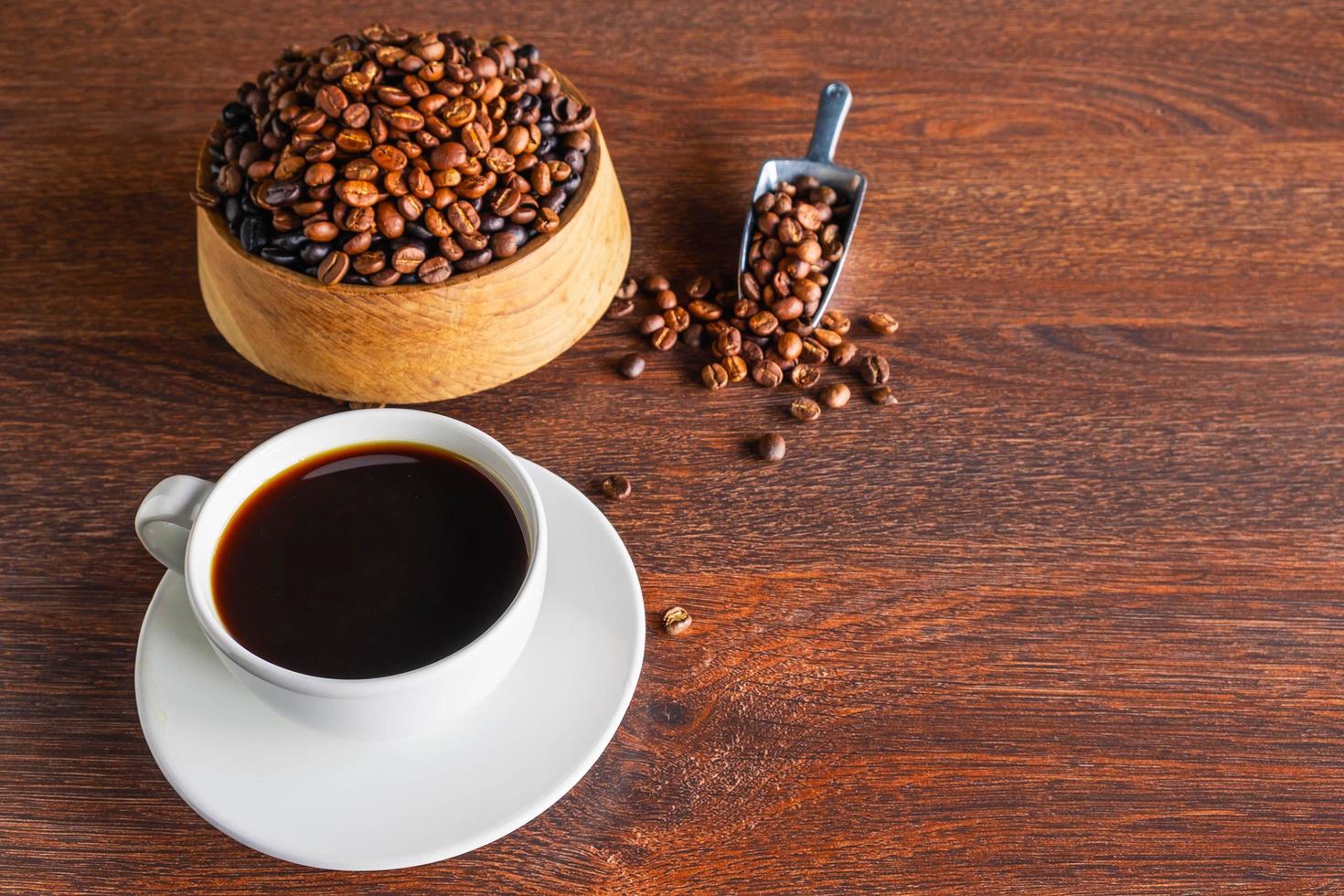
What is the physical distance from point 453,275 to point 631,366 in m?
0.20

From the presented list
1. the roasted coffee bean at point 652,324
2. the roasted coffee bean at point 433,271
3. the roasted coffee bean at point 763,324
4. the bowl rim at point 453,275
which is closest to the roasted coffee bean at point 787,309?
the roasted coffee bean at point 763,324

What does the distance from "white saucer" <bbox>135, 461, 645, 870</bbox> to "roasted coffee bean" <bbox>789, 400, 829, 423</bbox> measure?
30cm

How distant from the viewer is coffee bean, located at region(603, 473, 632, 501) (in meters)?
0.93

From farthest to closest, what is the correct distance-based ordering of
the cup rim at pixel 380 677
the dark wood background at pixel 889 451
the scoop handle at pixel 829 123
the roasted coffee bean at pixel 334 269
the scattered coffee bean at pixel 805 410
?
the scoop handle at pixel 829 123
the scattered coffee bean at pixel 805 410
the roasted coffee bean at pixel 334 269
the dark wood background at pixel 889 451
the cup rim at pixel 380 677

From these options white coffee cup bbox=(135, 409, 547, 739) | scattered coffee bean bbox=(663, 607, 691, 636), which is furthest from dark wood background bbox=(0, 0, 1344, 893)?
white coffee cup bbox=(135, 409, 547, 739)

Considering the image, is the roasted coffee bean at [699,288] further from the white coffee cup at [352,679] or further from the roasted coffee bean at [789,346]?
the white coffee cup at [352,679]

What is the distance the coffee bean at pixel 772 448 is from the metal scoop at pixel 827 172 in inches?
6.0

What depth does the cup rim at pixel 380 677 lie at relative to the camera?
63 cm

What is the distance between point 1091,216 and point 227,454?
2.95 feet

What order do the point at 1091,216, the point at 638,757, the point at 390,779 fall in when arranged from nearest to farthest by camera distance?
1. the point at 390,779
2. the point at 638,757
3. the point at 1091,216

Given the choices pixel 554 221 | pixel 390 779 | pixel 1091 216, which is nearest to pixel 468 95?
pixel 554 221

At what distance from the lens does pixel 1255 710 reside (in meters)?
0.83

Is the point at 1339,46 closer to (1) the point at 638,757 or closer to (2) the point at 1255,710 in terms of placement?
(2) the point at 1255,710

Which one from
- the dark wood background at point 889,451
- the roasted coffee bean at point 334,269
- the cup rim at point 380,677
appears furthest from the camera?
the roasted coffee bean at point 334,269
